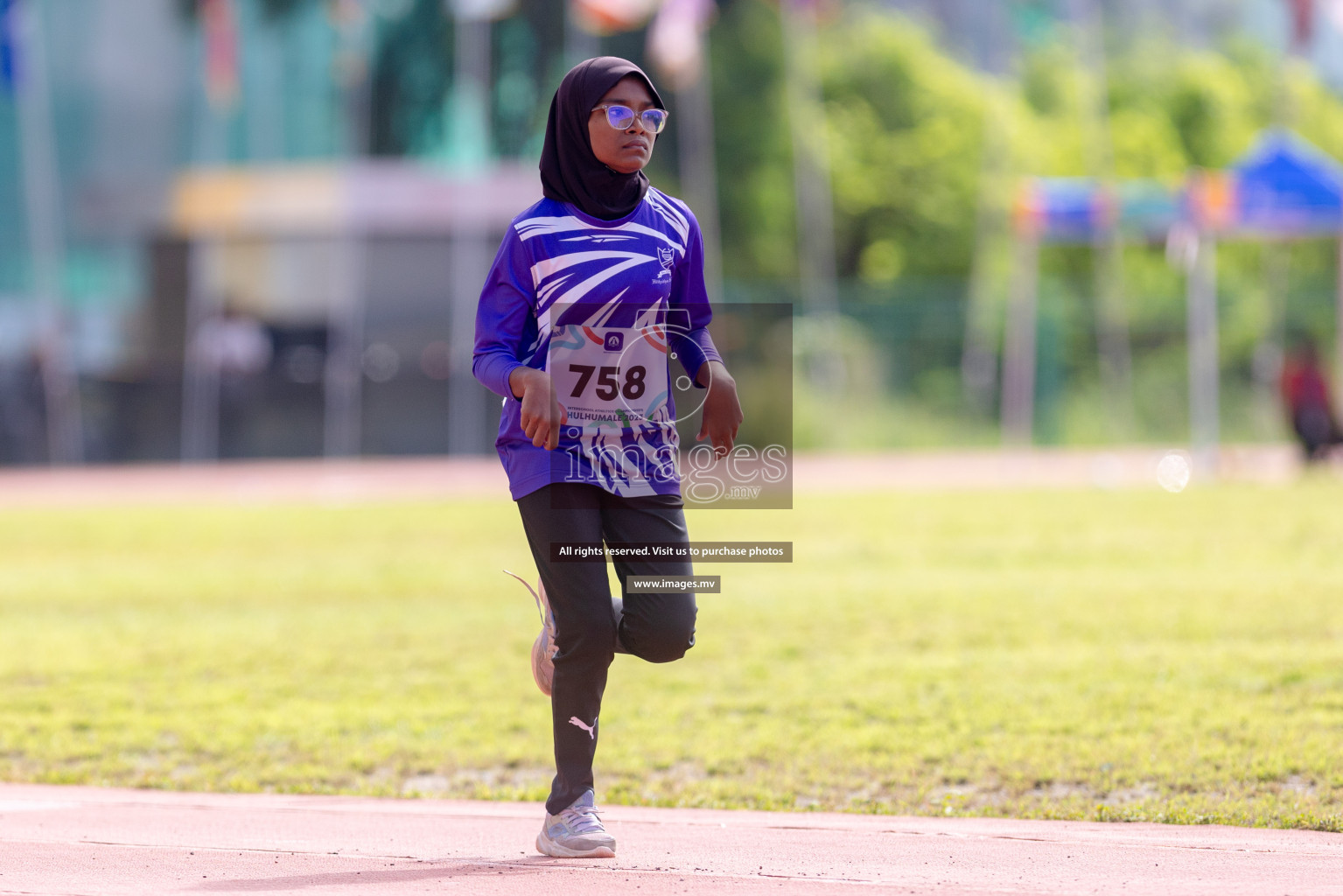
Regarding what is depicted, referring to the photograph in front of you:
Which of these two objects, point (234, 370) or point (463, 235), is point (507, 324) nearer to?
point (234, 370)

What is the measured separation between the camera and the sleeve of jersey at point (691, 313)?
4809mm

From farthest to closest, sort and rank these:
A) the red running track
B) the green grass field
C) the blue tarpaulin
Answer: the blue tarpaulin < the green grass field < the red running track

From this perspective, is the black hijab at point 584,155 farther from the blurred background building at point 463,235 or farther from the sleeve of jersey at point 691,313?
the blurred background building at point 463,235

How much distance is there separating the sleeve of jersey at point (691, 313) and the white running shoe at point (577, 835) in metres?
1.22

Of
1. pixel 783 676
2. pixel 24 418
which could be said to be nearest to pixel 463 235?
Result: pixel 24 418

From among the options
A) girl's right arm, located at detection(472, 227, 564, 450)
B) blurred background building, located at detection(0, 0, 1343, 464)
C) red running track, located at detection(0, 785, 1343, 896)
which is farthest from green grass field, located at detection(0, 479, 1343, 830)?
blurred background building, located at detection(0, 0, 1343, 464)

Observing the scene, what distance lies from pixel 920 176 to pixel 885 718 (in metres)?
34.5

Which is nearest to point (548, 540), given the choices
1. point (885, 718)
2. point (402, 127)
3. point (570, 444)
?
point (570, 444)

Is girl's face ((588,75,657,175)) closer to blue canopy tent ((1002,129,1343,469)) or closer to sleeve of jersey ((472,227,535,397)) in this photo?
sleeve of jersey ((472,227,535,397))

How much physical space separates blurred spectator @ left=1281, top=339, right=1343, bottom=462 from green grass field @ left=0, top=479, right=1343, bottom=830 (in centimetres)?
595

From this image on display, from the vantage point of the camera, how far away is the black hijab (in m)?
4.61

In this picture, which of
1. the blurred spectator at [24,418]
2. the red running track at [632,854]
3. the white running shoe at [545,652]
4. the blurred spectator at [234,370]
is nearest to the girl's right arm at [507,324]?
the white running shoe at [545,652]

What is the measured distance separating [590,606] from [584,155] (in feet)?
3.95

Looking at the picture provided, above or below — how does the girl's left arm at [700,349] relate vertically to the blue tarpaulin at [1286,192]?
below
